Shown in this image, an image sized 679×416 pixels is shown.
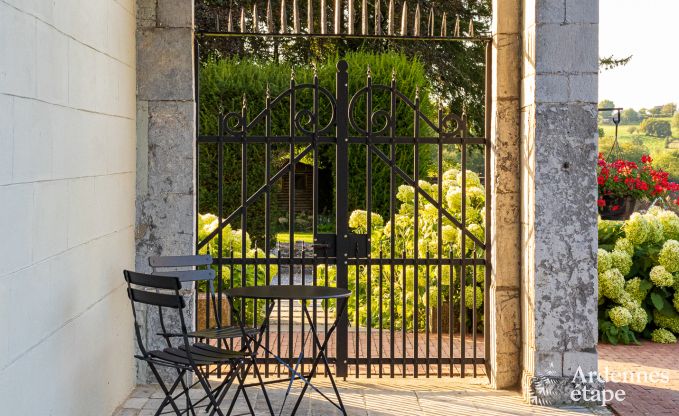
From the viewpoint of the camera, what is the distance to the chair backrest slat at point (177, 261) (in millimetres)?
5738

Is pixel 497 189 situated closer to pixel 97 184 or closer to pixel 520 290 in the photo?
pixel 520 290

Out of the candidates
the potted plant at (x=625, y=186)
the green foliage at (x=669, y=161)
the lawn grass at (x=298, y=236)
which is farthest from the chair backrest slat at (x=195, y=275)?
the green foliage at (x=669, y=161)

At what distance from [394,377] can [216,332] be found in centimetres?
197

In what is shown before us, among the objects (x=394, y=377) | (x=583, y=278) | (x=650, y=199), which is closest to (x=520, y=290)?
(x=583, y=278)

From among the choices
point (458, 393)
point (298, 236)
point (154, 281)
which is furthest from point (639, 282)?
point (298, 236)

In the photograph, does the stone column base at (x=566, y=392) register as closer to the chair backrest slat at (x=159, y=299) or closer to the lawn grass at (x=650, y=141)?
the chair backrest slat at (x=159, y=299)

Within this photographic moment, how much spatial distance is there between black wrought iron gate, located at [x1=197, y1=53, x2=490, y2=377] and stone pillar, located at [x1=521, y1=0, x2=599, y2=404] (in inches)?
26.4

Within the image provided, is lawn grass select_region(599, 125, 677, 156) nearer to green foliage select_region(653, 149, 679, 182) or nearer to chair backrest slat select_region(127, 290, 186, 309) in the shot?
green foliage select_region(653, 149, 679, 182)

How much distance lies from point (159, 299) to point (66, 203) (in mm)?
677

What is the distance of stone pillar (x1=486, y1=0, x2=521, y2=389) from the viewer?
6449 mm

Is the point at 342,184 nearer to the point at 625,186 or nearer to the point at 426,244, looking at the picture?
the point at 426,244

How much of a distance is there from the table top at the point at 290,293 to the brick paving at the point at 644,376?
6.90ft

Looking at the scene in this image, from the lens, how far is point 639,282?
895cm

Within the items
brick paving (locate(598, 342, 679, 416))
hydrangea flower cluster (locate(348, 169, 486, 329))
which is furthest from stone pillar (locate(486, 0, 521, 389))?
hydrangea flower cluster (locate(348, 169, 486, 329))
